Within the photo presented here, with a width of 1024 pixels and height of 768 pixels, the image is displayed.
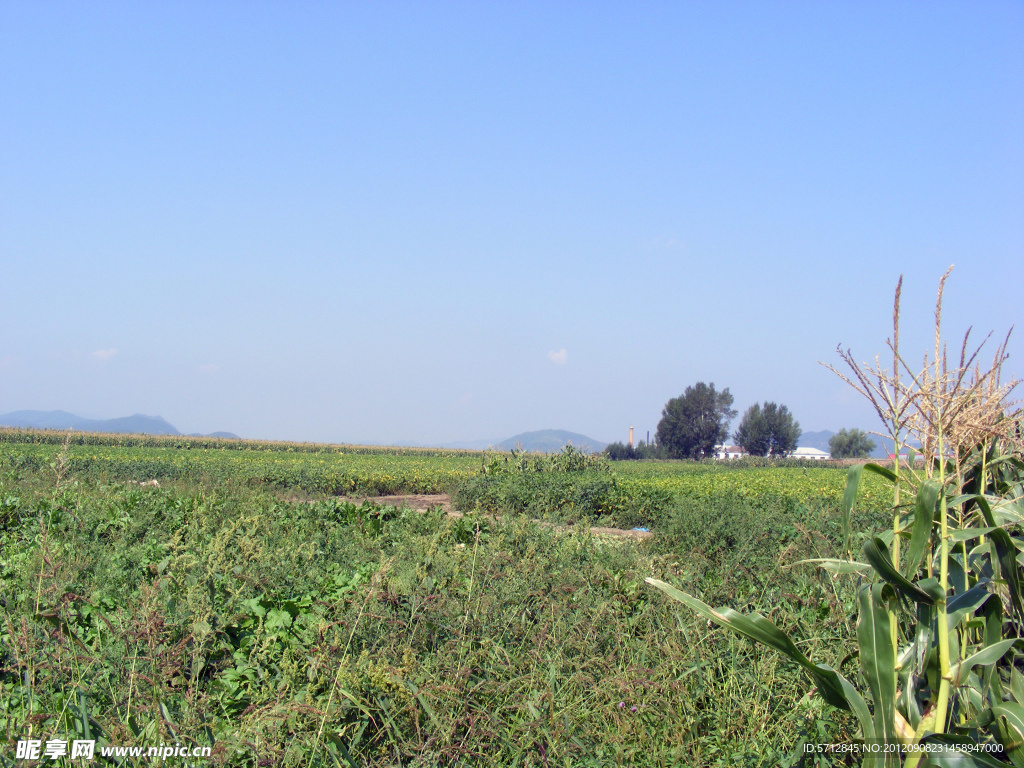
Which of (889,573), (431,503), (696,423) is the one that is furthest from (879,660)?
(696,423)

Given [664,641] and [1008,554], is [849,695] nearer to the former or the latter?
[1008,554]

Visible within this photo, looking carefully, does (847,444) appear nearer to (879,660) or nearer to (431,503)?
(431,503)

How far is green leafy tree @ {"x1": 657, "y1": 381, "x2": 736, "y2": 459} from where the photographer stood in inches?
4023

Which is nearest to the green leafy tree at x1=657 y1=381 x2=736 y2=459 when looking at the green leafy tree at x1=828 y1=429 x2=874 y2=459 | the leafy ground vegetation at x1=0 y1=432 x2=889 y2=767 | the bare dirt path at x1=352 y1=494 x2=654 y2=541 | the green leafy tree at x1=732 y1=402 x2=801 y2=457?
the green leafy tree at x1=732 y1=402 x2=801 y2=457

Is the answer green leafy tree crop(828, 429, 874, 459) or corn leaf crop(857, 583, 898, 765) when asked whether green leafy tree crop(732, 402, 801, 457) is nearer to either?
green leafy tree crop(828, 429, 874, 459)

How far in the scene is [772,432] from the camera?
109688 mm

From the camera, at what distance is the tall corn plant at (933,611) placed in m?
1.89

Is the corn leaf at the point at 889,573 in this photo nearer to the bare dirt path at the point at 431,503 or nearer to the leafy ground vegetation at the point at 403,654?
the leafy ground vegetation at the point at 403,654

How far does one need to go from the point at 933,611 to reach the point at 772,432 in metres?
116

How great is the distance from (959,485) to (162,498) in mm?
8579

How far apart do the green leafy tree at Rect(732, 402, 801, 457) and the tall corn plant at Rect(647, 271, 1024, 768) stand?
375 ft

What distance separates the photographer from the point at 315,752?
2.77 meters

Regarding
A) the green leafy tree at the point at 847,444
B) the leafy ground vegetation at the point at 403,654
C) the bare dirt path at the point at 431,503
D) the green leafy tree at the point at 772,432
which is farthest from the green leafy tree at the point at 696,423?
the leafy ground vegetation at the point at 403,654

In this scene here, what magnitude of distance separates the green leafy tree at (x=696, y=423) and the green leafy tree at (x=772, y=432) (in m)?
8.60
